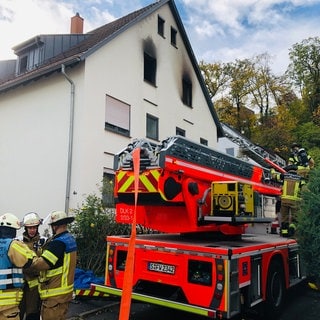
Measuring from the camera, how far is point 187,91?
17453mm

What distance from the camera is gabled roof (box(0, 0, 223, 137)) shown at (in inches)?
460

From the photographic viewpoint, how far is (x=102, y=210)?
27.6 ft

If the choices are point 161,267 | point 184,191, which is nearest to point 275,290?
point 161,267

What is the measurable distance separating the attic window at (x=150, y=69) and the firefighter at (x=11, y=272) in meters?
12.0

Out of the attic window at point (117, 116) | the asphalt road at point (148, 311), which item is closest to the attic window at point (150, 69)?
the attic window at point (117, 116)

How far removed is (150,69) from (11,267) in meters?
12.4

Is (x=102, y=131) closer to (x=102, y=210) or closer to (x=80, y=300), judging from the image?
(x=102, y=210)

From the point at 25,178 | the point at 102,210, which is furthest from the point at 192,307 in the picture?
the point at 25,178

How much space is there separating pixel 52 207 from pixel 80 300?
18.5 ft

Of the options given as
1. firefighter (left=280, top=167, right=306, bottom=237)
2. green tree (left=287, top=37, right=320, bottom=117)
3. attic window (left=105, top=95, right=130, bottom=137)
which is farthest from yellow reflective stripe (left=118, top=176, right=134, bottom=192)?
green tree (left=287, top=37, right=320, bottom=117)

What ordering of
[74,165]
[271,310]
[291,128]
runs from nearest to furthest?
[271,310], [74,165], [291,128]

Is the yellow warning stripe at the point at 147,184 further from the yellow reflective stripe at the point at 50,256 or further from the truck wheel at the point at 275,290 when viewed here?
the truck wheel at the point at 275,290

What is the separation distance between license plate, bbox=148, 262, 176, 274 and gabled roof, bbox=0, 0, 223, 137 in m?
7.82

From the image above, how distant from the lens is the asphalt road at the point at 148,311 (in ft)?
18.5
